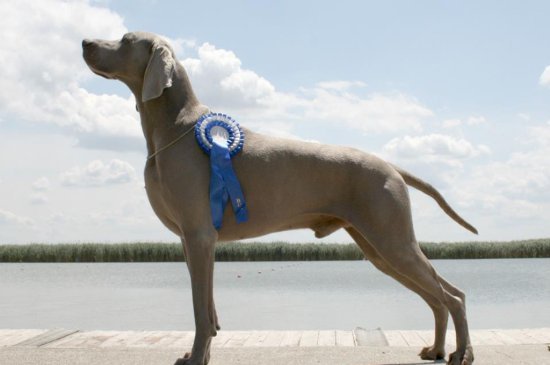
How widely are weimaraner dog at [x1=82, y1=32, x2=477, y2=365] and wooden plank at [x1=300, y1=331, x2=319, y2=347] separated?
137 centimetres

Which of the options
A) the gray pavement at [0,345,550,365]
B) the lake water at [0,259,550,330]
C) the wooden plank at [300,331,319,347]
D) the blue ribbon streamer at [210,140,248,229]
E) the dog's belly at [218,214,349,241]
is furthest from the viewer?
the lake water at [0,259,550,330]

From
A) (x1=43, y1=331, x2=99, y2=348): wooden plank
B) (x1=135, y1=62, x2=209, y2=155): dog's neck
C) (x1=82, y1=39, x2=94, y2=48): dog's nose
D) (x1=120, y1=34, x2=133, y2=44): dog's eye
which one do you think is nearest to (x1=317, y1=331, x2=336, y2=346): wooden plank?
(x1=43, y1=331, x2=99, y2=348): wooden plank

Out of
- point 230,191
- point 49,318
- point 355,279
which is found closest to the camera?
point 230,191

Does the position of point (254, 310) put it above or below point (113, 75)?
below

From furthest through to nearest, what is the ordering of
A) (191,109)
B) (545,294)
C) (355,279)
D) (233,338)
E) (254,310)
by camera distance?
(355,279) < (545,294) < (254,310) < (233,338) < (191,109)

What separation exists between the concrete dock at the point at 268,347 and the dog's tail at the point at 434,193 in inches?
39.9

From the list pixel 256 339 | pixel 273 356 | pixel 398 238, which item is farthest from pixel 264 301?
pixel 398 238

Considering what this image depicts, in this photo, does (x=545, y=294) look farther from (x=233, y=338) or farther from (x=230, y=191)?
(x=230, y=191)

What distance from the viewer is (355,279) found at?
48.6 feet

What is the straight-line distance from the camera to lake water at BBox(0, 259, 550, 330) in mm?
8406

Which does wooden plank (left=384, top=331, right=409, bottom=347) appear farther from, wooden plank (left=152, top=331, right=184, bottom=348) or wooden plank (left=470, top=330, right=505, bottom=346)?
wooden plank (left=152, top=331, right=184, bottom=348)

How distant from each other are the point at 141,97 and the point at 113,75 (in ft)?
0.78

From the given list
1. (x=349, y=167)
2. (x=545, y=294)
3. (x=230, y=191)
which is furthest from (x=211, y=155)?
(x=545, y=294)

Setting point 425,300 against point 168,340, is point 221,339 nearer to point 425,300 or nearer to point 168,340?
point 168,340
